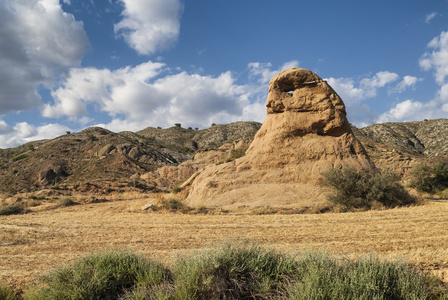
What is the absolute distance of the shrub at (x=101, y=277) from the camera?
12.5ft

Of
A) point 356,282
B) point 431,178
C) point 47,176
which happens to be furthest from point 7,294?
point 47,176

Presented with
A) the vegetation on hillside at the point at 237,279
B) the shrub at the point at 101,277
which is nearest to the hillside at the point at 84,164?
the shrub at the point at 101,277

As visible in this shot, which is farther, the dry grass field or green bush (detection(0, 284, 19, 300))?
the dry grass field

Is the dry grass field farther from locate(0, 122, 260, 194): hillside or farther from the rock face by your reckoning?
locate(0, 122, 260, 194): hillside

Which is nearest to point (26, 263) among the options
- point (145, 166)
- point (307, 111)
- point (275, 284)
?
point (275, 284)

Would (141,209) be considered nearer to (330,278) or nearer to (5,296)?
(5,296)

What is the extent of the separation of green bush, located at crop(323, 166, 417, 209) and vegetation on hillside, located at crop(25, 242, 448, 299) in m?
9.47

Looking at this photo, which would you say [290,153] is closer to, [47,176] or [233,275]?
[233,275]

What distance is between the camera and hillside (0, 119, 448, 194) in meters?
29.9

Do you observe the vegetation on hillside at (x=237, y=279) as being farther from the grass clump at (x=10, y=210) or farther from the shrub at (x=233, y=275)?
the grass clump at (x=10, y=210)

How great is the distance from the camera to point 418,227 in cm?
865

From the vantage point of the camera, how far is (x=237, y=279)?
4043mm

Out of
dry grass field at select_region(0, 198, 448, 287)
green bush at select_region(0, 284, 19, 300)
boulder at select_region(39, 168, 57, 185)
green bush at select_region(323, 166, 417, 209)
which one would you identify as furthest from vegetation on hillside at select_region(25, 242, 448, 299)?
boulder at select_region(39, 168, 57, 185)

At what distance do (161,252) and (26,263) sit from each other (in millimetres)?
2776
